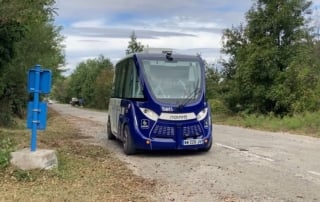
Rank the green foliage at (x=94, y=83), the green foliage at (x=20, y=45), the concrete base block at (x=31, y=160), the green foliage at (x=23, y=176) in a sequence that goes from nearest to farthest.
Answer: the green foliage at (x=23, y=176) → the concrete base block at (x=31, y=160) → the green foliage at (x=20, y=45) → the green foliage at (x=94, y=83)

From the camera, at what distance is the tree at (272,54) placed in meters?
30.9

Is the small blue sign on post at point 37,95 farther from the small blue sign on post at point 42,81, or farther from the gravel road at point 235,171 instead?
the gravel road at point 235,171

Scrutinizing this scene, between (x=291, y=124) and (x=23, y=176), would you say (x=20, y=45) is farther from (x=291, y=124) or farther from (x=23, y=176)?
(x=23, y=176)

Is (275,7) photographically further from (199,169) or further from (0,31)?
(199,169)

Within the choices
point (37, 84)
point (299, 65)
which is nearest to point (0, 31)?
point (37, 84)

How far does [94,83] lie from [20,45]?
65.7 metres

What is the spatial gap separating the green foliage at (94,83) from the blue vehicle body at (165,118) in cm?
5638

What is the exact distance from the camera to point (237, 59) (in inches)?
1330

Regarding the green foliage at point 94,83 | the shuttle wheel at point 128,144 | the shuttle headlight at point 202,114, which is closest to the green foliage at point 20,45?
the shuttle wheel at point 128,144

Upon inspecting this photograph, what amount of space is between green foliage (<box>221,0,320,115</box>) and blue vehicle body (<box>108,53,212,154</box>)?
17.4 metres

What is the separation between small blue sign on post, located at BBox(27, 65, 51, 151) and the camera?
10.1 m

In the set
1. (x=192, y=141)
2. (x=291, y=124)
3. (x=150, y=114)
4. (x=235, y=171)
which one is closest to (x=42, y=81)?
(x=150, y=114)

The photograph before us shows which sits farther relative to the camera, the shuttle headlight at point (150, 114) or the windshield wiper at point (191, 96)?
the windshield wiper at point (191, 96)

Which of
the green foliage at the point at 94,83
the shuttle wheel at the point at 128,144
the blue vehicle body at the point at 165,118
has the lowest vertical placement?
the green foliage at the point at 94,83
